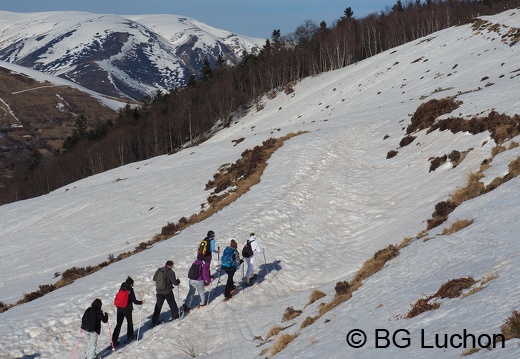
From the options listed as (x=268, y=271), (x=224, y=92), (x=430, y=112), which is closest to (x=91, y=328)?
(x=268, y=271)

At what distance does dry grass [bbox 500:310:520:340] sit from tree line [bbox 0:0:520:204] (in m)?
102

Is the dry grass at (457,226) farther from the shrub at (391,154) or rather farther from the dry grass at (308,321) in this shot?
the shrub at (391,154)

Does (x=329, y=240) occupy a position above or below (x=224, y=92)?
below

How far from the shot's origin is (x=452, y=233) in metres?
16.3

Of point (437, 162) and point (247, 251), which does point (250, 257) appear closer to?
point (247, 251)

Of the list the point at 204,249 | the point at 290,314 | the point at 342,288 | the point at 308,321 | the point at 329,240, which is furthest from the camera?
the point at 329,240

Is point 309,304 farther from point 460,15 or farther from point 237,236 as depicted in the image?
point 460,15

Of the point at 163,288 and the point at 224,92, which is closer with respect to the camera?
the point at 163,288

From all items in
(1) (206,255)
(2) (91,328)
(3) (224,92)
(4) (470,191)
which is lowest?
(2) (91,328)

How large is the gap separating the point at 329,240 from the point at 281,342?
11924mm

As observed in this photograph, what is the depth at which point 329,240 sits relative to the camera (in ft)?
81.1

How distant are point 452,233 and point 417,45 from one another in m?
77.0

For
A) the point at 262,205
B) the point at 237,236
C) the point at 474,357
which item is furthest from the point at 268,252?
the point at 474,357

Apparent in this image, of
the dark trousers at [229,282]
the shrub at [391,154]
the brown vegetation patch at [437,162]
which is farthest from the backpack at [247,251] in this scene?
the shrub at [391,154]
